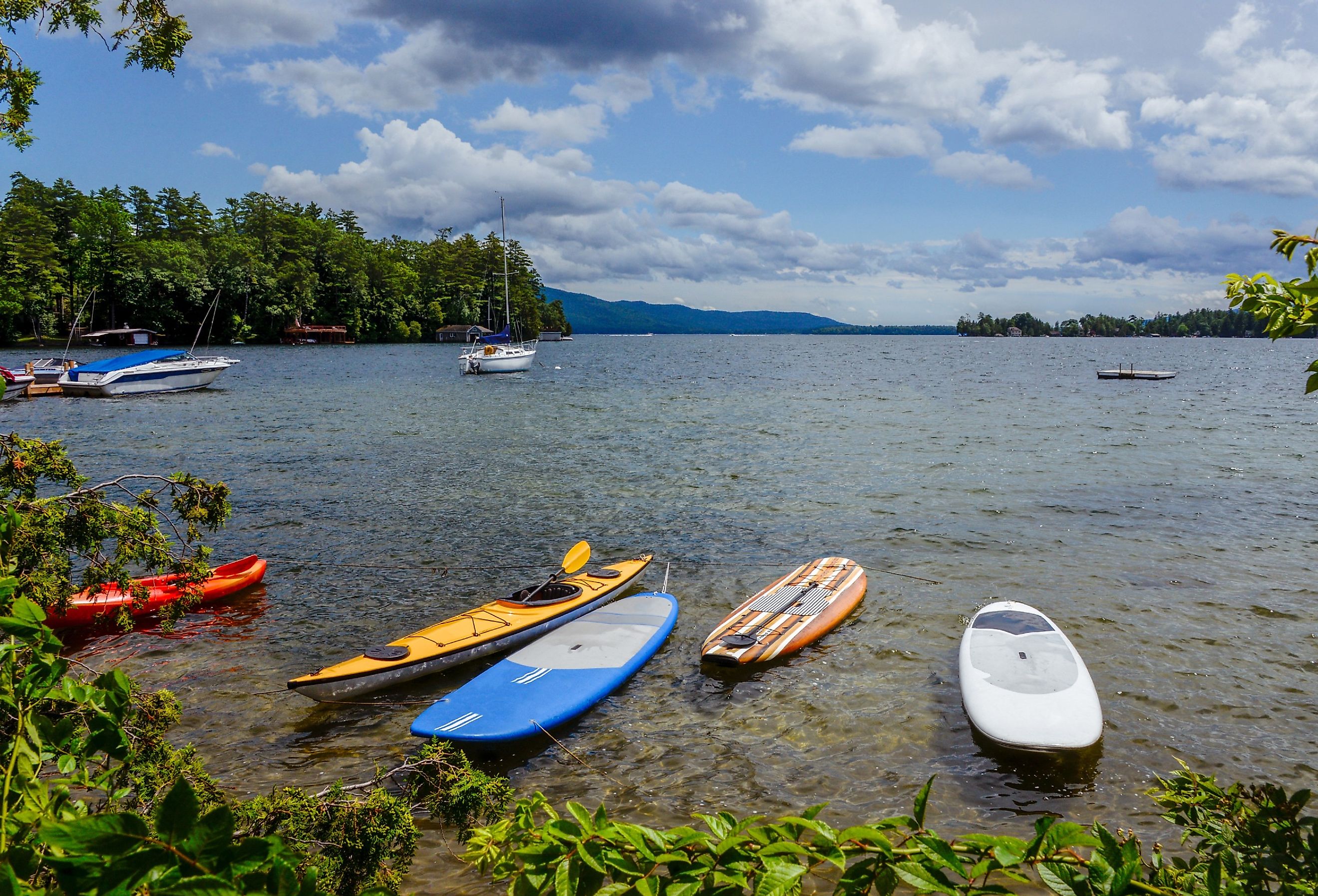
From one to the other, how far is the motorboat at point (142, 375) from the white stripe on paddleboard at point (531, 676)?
44.1 metres

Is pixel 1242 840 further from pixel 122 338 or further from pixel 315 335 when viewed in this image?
pixel 315 335

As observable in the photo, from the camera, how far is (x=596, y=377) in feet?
216

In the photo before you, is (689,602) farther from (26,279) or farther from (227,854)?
(26,279)

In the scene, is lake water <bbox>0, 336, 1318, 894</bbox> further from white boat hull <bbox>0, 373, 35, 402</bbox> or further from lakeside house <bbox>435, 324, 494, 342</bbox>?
lakeside house <bbox>435, 324, 494, 342</bbox>

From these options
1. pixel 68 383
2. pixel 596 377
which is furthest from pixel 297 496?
pixel 596 377

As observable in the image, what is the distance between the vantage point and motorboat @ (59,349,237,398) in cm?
4112

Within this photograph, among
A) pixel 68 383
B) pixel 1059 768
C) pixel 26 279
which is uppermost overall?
pixel 26 279

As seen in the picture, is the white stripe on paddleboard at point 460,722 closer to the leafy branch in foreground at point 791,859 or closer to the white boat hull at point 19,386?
the leafy branch in foreground at point 791,859

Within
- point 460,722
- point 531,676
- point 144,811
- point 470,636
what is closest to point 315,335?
point 470,636

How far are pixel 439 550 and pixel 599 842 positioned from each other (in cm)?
1407

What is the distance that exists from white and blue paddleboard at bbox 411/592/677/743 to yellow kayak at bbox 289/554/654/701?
1.21 feet

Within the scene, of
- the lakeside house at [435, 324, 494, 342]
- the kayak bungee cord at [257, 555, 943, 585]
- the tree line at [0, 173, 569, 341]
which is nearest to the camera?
the kayak bungee cord at [257, 555, 943, 585]

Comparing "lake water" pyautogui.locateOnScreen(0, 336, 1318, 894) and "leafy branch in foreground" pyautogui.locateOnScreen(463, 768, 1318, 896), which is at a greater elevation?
"leafy branch in foreground" pyautogui.locateOnScreen(463, 768, 1318, 896)

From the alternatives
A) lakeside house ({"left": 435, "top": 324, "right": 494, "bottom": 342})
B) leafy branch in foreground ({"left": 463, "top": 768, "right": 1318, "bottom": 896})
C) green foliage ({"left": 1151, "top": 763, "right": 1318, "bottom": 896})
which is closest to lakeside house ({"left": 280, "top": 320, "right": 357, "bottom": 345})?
lakeside house ({"left": 435, "top": 324, "right": 494, "bottom": 342})
